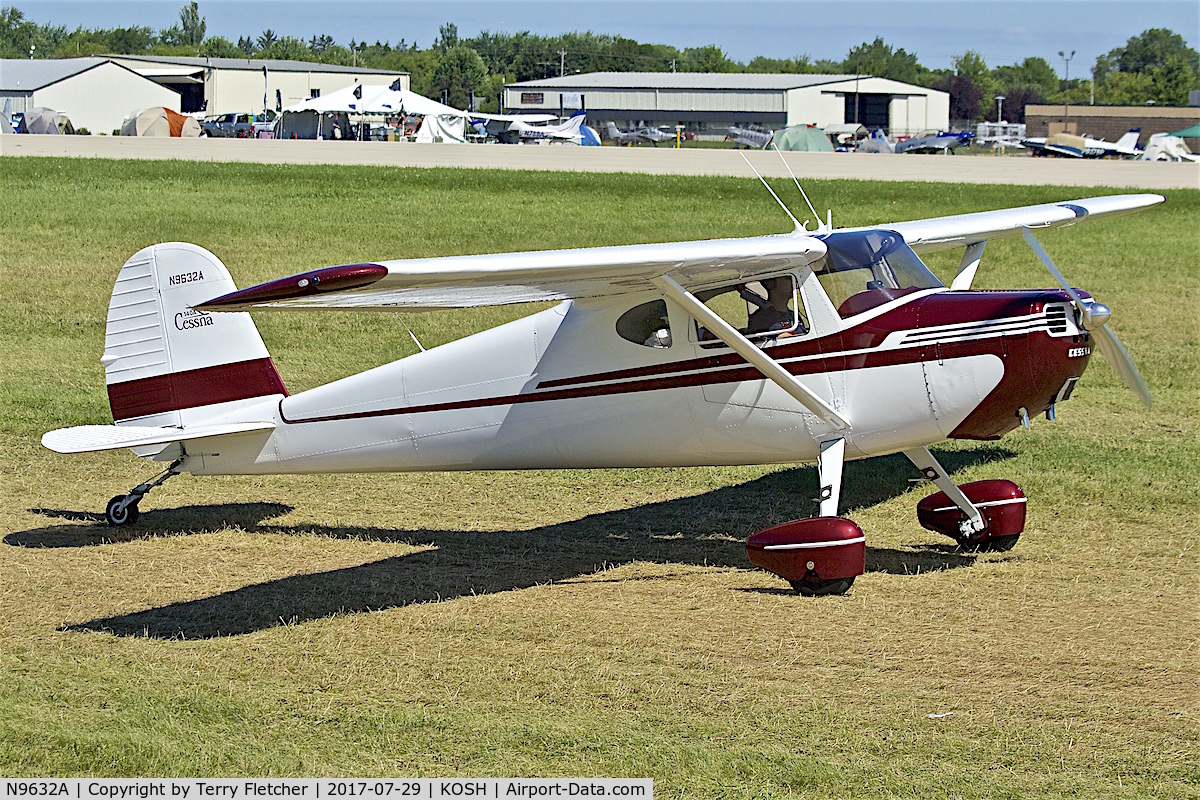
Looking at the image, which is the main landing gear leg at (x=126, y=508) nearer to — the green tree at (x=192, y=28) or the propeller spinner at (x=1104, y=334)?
the propeller spinner at (x=1104, y=334)

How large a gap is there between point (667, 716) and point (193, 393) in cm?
488

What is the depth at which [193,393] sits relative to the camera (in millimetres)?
9227

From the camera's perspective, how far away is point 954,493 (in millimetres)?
8930

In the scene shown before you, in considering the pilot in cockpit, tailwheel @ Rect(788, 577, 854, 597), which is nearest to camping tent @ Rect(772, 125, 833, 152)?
the pilot in cockpit

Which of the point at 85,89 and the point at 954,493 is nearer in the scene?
the point at 954,493

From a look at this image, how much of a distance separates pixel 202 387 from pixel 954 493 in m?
5.65

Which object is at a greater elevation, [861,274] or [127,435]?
[861,274]

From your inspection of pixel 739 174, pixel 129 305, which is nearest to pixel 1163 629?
pixel 129 305

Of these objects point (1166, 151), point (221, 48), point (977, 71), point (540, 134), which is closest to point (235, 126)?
point (540, 134)

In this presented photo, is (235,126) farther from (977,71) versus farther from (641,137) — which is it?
(977,71)

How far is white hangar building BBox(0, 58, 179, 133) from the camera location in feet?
262

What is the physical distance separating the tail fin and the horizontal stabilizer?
0.23 m

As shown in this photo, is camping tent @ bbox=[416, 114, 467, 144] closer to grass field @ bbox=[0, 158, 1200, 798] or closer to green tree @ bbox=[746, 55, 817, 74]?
grass field @ bbox=[0, 158, 1200, 798]

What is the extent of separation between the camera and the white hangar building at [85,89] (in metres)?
80.0
